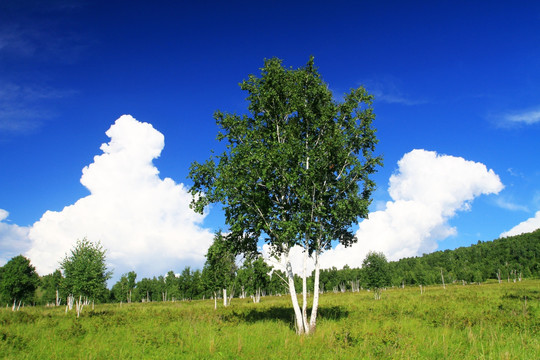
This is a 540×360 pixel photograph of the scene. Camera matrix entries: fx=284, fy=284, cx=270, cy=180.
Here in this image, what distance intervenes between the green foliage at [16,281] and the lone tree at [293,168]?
66385 mm

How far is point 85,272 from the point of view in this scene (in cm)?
3003

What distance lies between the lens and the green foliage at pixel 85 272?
29.7m

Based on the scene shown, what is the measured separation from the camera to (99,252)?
32500 millimetres

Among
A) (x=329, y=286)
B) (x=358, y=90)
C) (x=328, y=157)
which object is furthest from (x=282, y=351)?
(x=329, y=286)

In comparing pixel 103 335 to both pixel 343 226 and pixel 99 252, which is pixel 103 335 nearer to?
pixel 343 226

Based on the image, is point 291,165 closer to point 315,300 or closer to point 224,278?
point 315,300

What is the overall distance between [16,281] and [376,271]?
2797 inches

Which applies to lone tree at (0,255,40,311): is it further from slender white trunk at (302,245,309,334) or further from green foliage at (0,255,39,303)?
slender white trunk at (302,245,309,334)

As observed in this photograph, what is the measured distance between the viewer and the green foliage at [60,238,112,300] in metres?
29.7

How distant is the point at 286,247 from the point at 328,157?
5.54 m

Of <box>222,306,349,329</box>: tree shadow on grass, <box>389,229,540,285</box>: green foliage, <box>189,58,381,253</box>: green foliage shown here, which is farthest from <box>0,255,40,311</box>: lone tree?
<box>389,229,540,285</box>: green foliage

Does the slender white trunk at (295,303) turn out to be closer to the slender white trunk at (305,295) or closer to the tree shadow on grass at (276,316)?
the slender white trunk at (305,295)

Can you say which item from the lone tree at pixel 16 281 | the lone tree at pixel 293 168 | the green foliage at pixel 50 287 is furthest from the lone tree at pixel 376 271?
the green foliage at pixel 50 287

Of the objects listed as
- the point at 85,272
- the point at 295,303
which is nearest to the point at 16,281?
the point at 85,272
